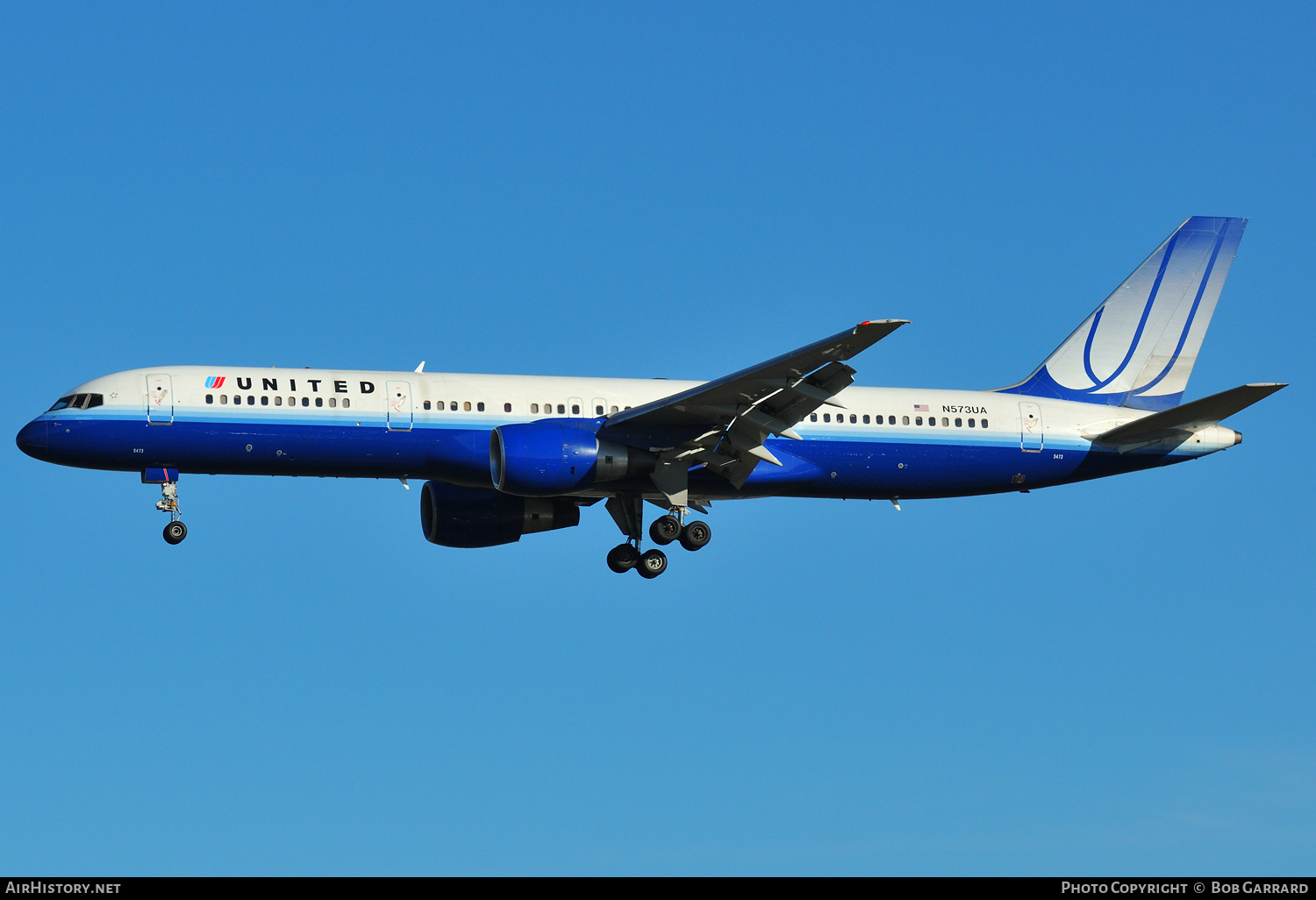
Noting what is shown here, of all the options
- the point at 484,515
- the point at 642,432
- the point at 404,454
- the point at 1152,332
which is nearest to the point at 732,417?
the point at 642,432

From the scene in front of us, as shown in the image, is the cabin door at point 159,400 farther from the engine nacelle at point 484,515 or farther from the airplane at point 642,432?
the engine nacelle at point 484,515

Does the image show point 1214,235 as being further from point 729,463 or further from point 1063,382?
point 729,463

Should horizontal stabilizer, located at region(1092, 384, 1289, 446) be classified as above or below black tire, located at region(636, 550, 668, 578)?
above

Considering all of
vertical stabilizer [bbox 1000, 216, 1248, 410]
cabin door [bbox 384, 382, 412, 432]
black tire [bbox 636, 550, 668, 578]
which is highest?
vertical stabilizer [bbox 1000, 216, 1248, 410]

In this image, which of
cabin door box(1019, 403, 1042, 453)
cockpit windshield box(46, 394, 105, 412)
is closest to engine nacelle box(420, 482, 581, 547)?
cockpit windshield box(46, 394, 105, 412)

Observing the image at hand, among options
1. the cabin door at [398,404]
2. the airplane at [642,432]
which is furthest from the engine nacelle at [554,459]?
the cabin door at [398,404]

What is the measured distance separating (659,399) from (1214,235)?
1899 centimetres

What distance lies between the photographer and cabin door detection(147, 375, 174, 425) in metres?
40.6

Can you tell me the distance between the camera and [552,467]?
1575 inches

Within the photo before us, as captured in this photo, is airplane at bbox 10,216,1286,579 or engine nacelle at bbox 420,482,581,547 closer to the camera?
airplane at bbox 10,216,1286,579

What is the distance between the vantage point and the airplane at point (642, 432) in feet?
133

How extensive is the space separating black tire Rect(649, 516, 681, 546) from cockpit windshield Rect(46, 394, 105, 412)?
1445 centimetres

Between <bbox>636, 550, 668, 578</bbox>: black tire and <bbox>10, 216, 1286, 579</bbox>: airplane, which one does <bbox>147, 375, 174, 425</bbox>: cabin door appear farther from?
<bbox>636, 550, 668, 578</bbox>: black tire

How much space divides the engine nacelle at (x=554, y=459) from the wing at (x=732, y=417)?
1.37 feet
